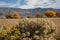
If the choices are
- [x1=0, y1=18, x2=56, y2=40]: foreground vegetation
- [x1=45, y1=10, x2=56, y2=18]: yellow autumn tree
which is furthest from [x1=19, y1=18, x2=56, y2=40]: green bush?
[x1=45, y1=10, x2=56, y2=18]: yellow autumn tree

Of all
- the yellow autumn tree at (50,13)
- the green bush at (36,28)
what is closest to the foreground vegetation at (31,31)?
the green bush at (36,28)

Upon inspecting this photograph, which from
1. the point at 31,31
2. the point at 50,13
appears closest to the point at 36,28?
the point at 31,31

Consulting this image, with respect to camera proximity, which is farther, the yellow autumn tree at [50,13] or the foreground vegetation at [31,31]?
the yellow autumn tree at [50,13]

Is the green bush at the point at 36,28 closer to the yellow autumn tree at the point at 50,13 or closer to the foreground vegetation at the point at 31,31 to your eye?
the foreground vegetation at the point at 31,31

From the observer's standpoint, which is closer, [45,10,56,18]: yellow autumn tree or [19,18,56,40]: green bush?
[19,18,56,40]: green bush

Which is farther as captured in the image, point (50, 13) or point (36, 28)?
point (50, 13)

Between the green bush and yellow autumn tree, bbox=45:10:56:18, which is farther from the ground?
the green bush

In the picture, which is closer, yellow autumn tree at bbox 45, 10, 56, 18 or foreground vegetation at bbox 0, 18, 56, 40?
foreground vegetation at bbox 0, 18, 56, 40

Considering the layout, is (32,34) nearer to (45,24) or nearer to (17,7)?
(45,24)

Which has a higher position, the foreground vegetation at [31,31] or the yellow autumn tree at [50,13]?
the foreground vegetation at [31,31]

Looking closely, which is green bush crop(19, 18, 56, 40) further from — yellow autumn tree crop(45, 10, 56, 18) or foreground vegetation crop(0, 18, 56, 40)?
yellow autumn tree crop(45, 10, 56, 18)

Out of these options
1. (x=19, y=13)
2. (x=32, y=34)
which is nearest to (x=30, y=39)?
(x=32, y=34)

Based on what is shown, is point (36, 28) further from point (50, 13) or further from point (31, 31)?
point (50, 13)

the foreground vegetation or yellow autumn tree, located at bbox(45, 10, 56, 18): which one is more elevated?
the foreground vegetation
